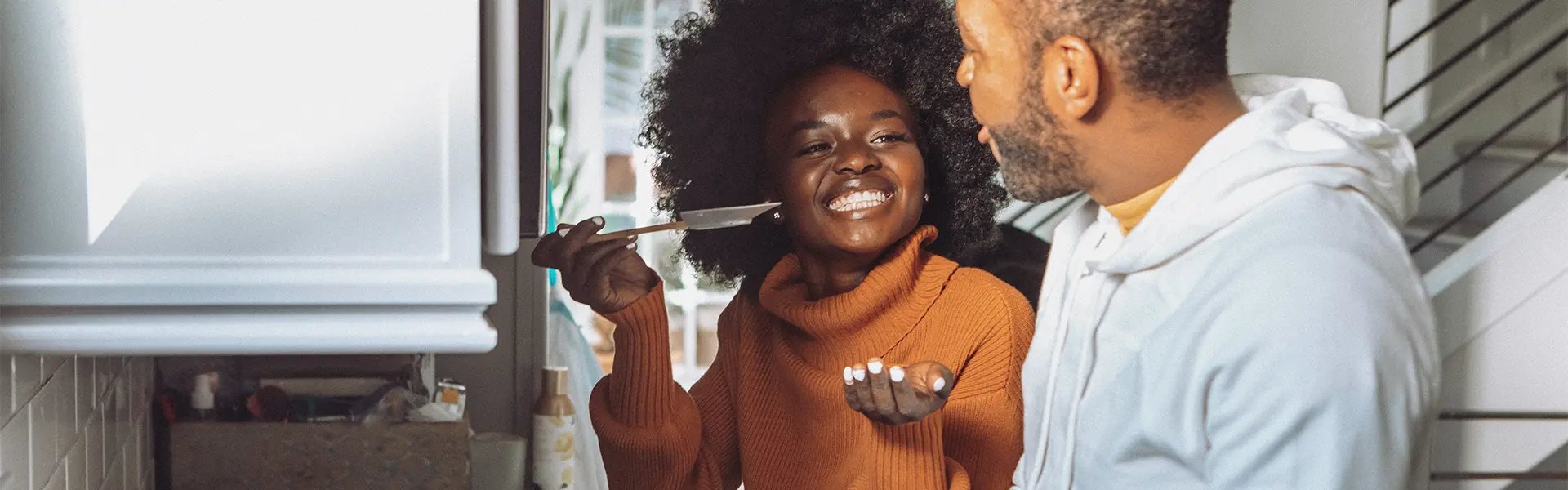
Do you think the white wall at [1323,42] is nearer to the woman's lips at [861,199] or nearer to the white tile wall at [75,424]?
the woman's lips at [861,199]

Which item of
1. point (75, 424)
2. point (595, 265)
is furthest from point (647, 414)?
point (75, 424)

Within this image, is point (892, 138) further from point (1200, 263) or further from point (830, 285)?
point (1200, 263)

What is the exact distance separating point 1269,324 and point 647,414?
0.90m

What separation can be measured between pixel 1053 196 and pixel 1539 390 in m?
1.73

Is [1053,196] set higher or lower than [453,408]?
higher

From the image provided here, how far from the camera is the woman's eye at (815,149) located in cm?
175

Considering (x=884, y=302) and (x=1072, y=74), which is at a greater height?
(x=1072, y=74)

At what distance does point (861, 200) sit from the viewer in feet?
5.62

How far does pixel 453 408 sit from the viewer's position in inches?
76.0

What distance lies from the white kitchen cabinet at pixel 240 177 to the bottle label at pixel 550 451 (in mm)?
1355

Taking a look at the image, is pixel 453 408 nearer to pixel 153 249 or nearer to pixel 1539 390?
pixel 153 249

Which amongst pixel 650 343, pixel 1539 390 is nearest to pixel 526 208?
pixel 650 343

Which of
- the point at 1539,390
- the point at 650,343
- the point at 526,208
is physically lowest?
the point at 1539,390

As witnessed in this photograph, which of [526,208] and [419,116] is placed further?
[526,208]
